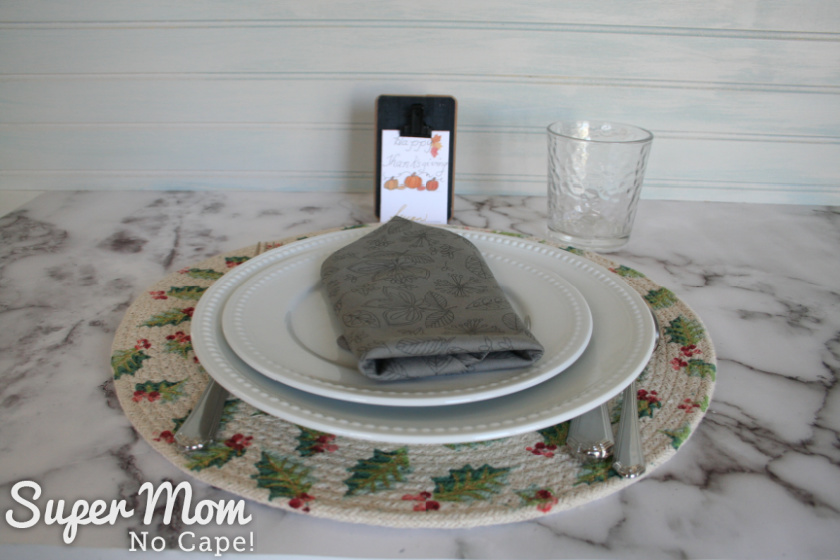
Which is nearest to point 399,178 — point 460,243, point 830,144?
point 460,243

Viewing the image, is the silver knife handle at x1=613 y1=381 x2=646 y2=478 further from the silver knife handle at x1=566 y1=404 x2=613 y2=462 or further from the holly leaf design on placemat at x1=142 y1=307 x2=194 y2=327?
the holly leaf design on placemat at x1=142 y1=307 x2=194 y2=327

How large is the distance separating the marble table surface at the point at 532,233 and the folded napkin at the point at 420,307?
0.13m

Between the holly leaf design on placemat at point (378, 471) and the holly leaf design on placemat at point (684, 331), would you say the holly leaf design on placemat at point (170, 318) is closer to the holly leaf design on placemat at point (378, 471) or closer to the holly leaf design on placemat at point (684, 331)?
the holly leaf design on placemat at point (378, 471)

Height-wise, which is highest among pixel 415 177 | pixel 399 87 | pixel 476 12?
pixel 476 12

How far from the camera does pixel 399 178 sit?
3.22 ft

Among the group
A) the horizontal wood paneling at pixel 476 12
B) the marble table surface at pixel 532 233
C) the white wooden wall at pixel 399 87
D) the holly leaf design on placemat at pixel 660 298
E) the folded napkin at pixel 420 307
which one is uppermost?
the horizontal wood paneling at pixel 476 12

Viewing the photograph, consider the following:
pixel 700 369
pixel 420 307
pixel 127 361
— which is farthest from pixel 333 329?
pixel 700 369

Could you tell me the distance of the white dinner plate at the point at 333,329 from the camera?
1.56ft

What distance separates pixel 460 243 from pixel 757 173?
70 cm

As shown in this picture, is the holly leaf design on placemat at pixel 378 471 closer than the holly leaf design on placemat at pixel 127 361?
Yes

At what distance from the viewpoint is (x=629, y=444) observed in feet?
1.59

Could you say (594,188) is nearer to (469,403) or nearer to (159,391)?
(469,403)

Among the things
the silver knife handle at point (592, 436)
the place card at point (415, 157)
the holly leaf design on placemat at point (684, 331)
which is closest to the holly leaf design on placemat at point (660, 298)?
the holly leaf design on placemat at point (684, 331)

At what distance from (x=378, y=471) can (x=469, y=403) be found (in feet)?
0.29
